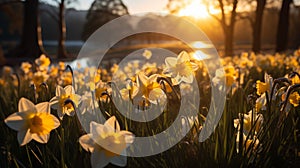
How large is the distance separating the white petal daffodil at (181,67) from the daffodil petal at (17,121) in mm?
907

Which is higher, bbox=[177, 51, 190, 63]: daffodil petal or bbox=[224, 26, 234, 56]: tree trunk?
bbox=[224, 26, 234, 56]: tree trunk

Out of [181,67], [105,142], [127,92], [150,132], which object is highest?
[181,67]

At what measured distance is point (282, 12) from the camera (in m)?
13.7

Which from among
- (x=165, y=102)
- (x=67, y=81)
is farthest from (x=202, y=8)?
(x=165, y=102)

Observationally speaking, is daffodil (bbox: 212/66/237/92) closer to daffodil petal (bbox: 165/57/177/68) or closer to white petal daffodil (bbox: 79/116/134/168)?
daffodil petal (bbox: 165/57/177/68)

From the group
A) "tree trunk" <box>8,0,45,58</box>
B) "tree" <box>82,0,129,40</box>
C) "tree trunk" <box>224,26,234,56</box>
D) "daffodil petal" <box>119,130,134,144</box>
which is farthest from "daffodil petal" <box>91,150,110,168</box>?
"tree" <box>82,0,129,40</box>

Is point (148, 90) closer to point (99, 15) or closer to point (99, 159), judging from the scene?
point (99, 159)

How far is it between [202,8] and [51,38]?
6218 cm

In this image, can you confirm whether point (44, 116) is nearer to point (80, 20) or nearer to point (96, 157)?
point (96, 157)

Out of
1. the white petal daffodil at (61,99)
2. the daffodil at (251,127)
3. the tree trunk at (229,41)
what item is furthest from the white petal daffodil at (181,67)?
the tree trunk at (229,41)

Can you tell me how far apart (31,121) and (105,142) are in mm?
351

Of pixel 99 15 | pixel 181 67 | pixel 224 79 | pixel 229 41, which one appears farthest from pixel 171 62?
pixel 99 15

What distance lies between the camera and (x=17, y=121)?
1.30 m

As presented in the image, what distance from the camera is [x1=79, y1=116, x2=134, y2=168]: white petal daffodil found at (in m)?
1.21
